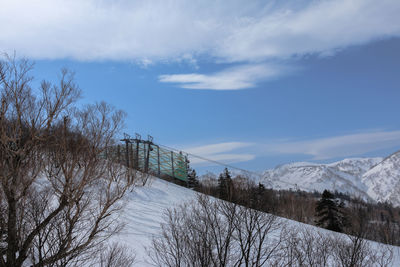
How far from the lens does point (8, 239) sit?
12906mm

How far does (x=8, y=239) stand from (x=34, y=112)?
5.74m

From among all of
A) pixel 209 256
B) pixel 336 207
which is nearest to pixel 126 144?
pixel 336 207

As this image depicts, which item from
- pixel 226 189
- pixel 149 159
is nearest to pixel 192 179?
pixel 149 159

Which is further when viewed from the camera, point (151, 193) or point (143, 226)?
point (151, 193)

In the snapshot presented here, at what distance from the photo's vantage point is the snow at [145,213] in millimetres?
22922

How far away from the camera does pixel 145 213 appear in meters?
30.5

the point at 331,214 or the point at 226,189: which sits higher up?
the point at 226,189

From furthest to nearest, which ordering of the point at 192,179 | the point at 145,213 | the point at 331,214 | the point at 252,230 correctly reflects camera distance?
the point at 192,179 → the point at 331,214 → the point at 145,213 → the point at 252,230

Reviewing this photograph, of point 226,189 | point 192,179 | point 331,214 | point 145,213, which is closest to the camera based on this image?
point 226,189

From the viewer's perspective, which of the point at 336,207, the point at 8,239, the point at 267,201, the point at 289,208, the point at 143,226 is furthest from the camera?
the point at 289,208

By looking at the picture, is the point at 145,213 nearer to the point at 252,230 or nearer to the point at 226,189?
the point at 226,189

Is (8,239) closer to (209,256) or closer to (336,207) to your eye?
(209,256)

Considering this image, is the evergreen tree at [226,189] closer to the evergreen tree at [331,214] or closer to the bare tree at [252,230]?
the bare tree at [252,230]

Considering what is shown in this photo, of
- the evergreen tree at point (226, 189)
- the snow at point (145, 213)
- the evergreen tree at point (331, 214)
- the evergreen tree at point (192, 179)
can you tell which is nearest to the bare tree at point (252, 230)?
the evergreen tree at point (226, 189)
